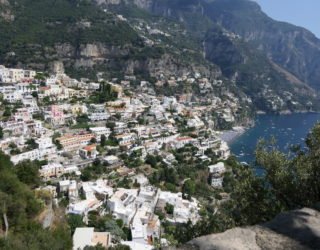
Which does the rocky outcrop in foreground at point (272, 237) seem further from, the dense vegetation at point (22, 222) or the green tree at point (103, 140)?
the green tree at point (103, 140)

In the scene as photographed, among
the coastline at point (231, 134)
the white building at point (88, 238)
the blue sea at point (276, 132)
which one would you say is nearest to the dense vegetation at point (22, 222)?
the white building at point (88, 238)

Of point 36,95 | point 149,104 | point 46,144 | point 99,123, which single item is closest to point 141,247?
point 46,144

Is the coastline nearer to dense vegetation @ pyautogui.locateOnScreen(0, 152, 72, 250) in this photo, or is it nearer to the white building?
the white building

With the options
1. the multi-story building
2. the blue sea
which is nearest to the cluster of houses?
the multi-story building

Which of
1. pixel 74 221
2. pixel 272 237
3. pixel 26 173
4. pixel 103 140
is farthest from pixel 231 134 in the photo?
pixel 272 237

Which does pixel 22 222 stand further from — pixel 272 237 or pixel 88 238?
pixel 272 237
